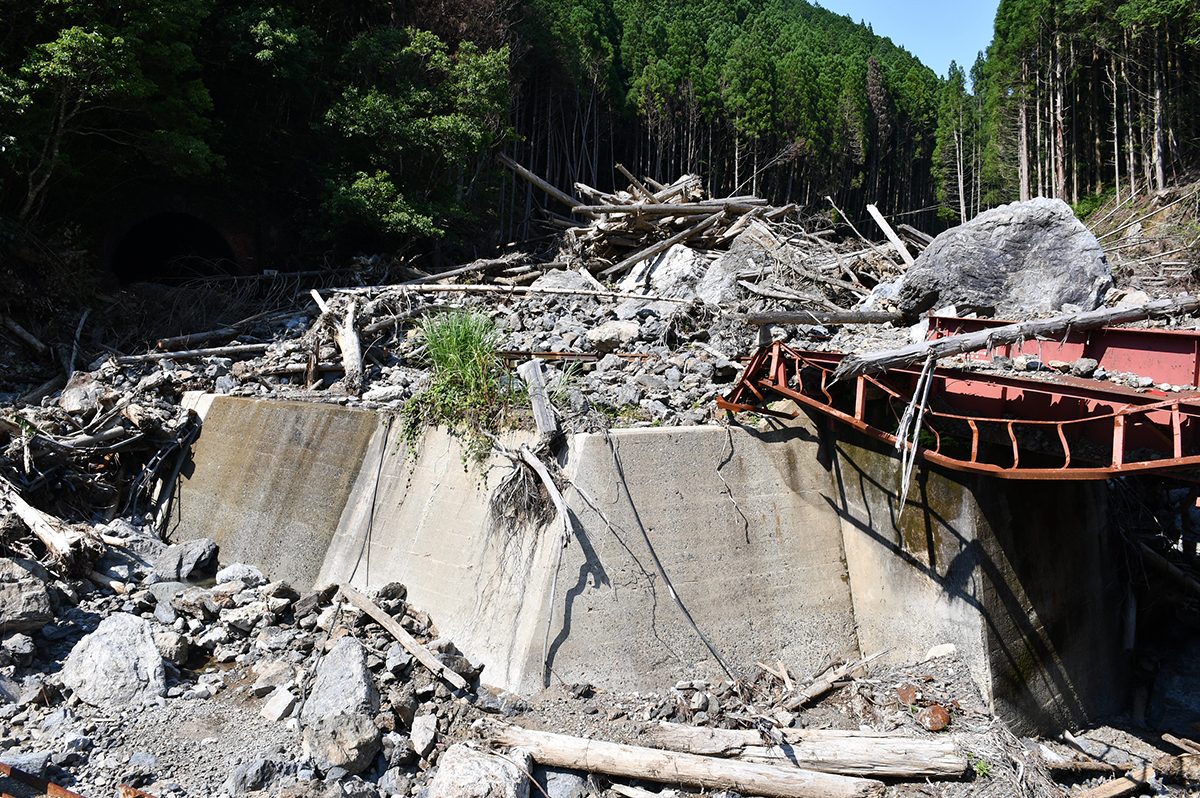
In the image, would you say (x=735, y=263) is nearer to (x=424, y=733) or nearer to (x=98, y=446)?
(x=424, y=733)

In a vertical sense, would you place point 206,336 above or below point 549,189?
below

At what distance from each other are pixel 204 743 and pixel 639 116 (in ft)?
81.6

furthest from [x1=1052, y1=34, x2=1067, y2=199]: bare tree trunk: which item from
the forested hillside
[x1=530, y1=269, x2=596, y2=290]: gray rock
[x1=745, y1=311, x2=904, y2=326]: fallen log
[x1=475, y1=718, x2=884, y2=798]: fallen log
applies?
[x1=475, y1=718, x2=884, y2=798]: fallen log

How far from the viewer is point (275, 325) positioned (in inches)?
514

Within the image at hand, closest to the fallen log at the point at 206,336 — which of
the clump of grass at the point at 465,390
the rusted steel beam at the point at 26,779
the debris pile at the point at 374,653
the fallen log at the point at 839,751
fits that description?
the debris pile at the point at 374,653

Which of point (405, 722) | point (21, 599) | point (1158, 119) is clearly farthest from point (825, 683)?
point (1158, 119)

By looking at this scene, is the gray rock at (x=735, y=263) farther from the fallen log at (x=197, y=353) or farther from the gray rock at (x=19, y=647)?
the gray rock at (x=19, y=647)

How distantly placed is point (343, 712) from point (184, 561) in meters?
4.15

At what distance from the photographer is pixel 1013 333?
5.84 meters

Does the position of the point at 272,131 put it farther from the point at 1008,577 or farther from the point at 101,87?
the point at 1008,577

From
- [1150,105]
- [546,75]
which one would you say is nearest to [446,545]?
[546,75]

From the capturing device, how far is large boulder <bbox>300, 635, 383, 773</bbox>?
5.88 m

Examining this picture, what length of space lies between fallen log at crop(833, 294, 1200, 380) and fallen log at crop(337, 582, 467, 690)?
4.14m

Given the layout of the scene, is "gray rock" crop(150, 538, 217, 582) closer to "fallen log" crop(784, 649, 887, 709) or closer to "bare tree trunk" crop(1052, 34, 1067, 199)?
"fallen log" crop(784, 649, 887, 709)
